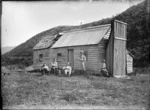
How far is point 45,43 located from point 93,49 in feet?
2.17

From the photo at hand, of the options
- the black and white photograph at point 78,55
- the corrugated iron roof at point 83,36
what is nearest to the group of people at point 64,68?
the black and white photograph at point 78,55

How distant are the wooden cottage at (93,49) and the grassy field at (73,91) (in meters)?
0.16

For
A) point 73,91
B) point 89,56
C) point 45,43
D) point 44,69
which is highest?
point 45,43

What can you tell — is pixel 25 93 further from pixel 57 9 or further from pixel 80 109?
pixel 57 9

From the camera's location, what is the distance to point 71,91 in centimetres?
265

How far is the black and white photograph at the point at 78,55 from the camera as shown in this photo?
2604mm

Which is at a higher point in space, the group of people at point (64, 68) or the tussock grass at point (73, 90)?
the group of people at point (64, 68)

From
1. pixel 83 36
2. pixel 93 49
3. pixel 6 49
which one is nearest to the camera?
pixel 6 49

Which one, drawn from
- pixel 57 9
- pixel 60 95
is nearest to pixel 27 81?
pixel 60 95

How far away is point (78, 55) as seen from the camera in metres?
2.80

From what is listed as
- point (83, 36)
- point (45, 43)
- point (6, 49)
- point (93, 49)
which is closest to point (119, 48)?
point (93, 49)

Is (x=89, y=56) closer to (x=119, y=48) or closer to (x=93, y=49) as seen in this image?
(x=93, y=49)

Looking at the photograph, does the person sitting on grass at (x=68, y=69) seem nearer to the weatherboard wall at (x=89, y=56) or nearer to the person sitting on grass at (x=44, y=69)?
the weatherboard wall at (x=89, y=56)

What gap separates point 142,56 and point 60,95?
44.1 inches
